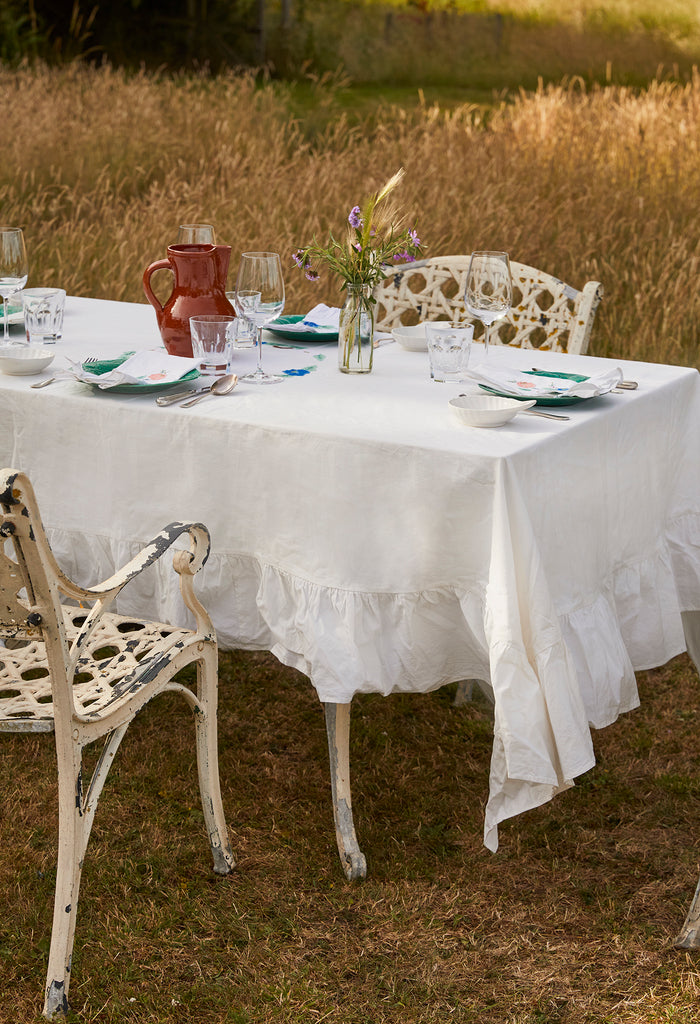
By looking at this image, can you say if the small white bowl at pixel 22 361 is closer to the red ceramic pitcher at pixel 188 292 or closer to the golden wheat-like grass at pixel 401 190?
the red ceramic pitcher at pixel 188 292

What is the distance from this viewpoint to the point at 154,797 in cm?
233

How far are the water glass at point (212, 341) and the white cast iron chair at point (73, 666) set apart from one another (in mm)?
439

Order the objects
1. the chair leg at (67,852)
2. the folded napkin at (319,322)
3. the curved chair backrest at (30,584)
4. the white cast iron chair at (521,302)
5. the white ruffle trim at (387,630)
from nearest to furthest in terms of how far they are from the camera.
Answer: the curved chair backrest at (30,584) < the chair leg at (67,852) < the white ruffle trim at (387,630) < the folded napkin at (319,322) < the white cast iron chair at (521,302)

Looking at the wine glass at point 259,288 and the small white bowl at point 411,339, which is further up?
the wine glass at point 259,288

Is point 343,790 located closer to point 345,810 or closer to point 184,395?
point 345,810

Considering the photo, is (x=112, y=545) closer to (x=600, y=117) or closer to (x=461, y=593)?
(x=461, y=593)

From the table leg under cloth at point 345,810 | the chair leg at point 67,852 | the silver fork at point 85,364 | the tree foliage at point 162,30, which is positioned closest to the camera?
the chair leg at point 67,852

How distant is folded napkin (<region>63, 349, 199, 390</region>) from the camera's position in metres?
1.97

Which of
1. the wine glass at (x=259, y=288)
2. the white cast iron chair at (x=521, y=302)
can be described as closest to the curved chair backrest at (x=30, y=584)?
the wine glass at (x=259, y=288)

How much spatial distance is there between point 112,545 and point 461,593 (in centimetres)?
66

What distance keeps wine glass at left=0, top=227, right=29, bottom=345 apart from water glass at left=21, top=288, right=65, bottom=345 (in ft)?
0.12

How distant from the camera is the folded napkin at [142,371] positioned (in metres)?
1.97

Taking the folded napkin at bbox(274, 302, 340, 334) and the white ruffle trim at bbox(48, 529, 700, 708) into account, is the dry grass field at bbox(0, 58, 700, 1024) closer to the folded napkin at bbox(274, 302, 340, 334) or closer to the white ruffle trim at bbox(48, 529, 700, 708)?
the white ruffle trim at bbox(48, 529, 700, 708)

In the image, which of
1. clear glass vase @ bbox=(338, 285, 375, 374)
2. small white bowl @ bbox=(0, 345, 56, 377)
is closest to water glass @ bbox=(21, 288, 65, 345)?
small white bowl @ bbox=(0, 345, 56, 377)
